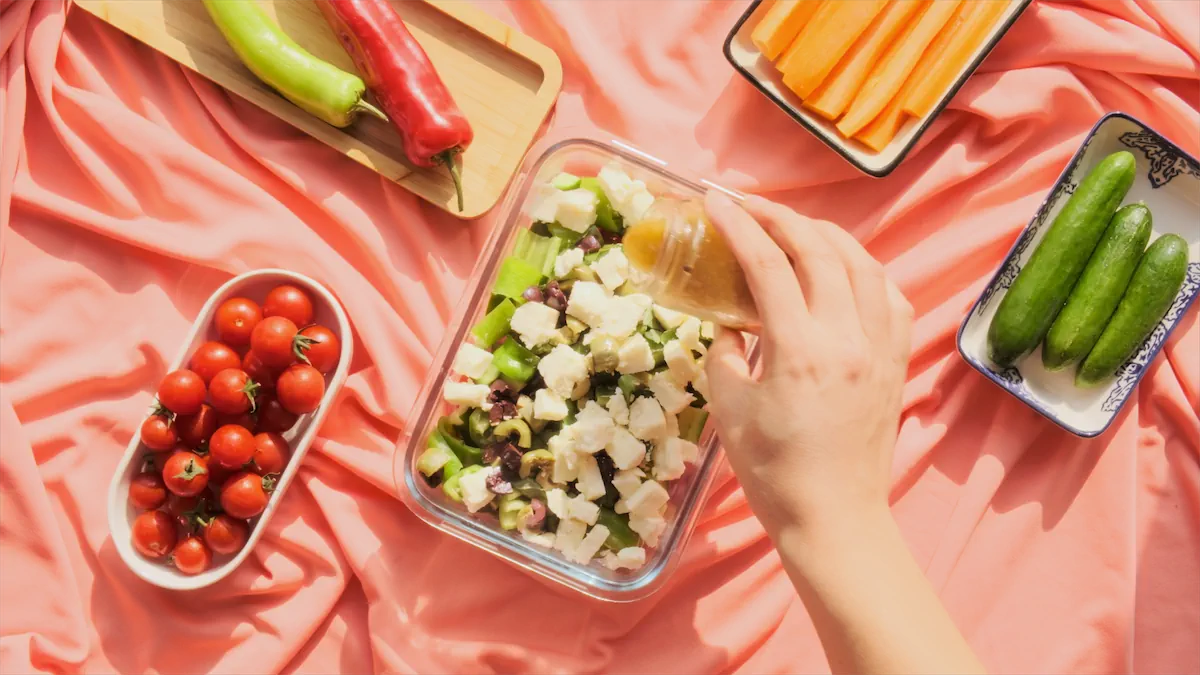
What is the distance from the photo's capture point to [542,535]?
1.50m

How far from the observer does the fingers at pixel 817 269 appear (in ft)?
3.63

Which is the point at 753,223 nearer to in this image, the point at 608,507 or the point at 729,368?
the point at 729,368

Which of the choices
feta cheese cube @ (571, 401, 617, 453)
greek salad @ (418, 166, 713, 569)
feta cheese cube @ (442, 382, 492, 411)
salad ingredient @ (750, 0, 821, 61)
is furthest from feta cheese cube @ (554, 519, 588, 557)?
salad ingredient @ (750, 0, 821, 61)

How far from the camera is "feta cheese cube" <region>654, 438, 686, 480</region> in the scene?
144 centimetres

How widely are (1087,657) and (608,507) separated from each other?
91cm

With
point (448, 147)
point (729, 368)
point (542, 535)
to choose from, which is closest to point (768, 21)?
point (448, 147)

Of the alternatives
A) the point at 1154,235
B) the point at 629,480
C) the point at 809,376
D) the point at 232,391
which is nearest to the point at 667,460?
the point at 629,480

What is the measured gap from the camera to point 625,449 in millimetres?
1425

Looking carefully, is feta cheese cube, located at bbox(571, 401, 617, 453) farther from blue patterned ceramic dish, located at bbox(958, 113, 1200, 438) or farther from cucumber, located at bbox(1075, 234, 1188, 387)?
cucumber, located at bbox(1075, 234, 1188, 387)

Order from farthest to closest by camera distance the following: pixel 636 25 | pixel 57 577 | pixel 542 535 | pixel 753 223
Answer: pixel 636 25, pixel 57 577, pixel 542 535, pixel 753 223

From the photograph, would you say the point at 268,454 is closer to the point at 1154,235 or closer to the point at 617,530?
the point at 617,530

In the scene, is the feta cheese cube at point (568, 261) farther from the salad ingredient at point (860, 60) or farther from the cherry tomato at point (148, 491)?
the cherry tomato at point (148, 491)

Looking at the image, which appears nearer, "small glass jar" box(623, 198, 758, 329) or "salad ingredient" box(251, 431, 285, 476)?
"small glass jar" box(623, 198, 758, 329)

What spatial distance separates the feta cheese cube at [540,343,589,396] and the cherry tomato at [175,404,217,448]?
2.01 feet
